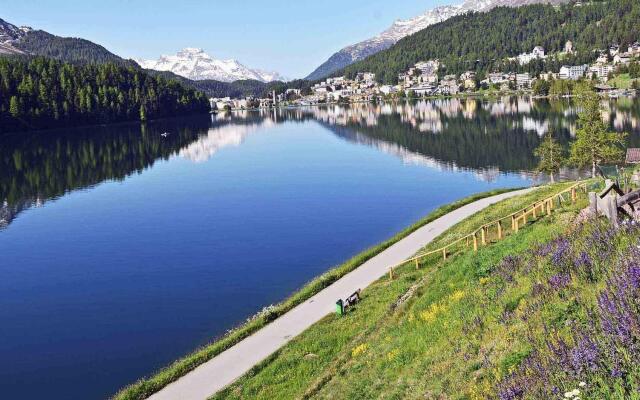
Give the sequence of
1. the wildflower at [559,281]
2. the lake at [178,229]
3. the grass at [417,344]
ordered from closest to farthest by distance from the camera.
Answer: the grass at [417,344] → the wildflower at [559,281] → the lake at [178,229]

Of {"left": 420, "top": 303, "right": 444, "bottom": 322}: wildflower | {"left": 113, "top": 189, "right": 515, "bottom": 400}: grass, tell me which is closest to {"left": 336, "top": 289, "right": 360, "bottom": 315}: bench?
{"left": 113, "top": 189, "right": 515, "bottom": 400}: grass

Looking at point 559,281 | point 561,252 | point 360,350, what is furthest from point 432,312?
point 559,281

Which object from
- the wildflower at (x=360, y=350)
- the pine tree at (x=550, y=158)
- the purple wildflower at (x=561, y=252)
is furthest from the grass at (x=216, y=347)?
the pine tree at (x=550, y=158)

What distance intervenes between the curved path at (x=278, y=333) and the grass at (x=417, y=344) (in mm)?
936

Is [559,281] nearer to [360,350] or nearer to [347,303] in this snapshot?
[360,350]

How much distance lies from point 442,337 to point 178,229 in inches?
2103

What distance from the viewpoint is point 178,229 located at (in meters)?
65.7

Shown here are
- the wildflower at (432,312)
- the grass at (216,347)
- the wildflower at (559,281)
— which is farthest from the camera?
the grass at (216,347)

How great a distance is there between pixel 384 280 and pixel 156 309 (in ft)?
54.2

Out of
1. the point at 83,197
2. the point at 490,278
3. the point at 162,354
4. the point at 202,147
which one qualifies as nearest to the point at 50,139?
the point at 202,147

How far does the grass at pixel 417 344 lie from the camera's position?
12781 mm

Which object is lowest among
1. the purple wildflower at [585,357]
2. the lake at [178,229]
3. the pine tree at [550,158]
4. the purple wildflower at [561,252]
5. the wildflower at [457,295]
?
the lake at [178,229]

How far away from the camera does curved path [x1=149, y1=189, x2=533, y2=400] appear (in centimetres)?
2570

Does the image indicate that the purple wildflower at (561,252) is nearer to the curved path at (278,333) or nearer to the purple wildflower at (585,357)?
the purple wildflower at (585,357)
